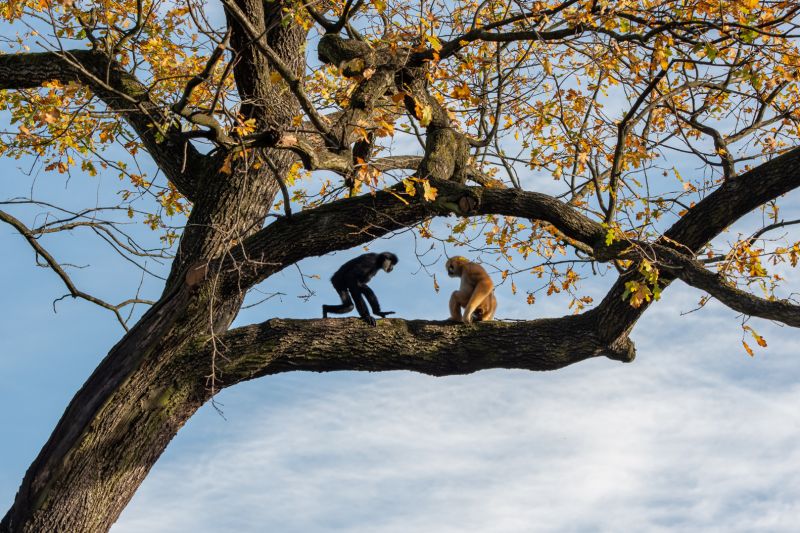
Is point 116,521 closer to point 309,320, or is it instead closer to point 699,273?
point 309,320

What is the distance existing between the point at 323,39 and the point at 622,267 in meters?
4.40

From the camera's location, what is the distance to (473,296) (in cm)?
815

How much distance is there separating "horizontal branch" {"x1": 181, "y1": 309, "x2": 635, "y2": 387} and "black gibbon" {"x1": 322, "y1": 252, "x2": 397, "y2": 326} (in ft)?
2.98

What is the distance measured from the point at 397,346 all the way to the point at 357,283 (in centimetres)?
150

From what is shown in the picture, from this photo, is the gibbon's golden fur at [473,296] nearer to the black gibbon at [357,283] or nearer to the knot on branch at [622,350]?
the black gibbon at [357,283]

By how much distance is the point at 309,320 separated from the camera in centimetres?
747

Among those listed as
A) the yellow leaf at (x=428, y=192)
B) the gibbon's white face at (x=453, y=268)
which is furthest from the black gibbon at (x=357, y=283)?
the yellow leaf at (x=428, y=192)

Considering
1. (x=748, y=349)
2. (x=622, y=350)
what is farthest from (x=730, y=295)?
(x=622, y=350)

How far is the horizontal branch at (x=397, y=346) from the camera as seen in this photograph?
7305 mm

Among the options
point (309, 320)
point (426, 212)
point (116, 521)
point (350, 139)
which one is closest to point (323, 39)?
point (350, 139)

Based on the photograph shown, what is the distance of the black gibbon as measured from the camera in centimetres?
852

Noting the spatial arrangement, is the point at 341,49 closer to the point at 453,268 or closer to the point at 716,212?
the point at 453,268

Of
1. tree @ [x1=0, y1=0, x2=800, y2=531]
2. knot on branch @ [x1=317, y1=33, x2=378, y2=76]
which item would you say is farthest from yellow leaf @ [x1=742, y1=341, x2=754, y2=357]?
knot on branch @ [x1=317, y1=33, x2=378, y2=76]

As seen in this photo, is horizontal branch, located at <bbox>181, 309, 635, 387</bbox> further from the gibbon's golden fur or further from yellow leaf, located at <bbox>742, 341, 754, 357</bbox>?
yellow leaf, located at <bbox>742, 341, 754, 357</bbox>
